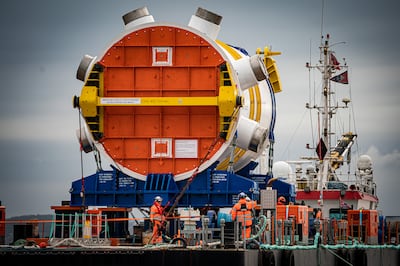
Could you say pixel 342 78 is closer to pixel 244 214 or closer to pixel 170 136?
pixel 170 136

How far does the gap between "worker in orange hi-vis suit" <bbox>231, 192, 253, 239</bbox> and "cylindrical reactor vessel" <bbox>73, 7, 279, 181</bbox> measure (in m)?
3.51

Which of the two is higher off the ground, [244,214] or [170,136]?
[170,136]

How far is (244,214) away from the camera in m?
33.6

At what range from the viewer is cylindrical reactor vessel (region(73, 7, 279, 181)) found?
37.8 metres

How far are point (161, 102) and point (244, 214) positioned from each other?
5.55 m

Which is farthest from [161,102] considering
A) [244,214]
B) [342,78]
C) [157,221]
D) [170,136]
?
[342,78]

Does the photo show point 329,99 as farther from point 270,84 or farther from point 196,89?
point 196,89

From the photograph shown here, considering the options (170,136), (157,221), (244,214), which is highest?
(170,136)

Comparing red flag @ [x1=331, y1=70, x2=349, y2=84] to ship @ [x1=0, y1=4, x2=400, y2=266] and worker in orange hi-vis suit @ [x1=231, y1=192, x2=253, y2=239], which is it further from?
worker in orange hi-vis suit @ [x1=231, y1=192, x2=253, y2=239]

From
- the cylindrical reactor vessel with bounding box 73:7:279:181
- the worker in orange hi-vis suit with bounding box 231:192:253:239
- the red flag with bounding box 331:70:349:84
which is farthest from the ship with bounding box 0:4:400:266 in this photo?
the red flag with bounding box 331:70:349:84

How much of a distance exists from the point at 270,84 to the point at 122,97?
8.06 meters

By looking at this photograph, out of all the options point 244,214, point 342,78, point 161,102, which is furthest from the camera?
point 342,78

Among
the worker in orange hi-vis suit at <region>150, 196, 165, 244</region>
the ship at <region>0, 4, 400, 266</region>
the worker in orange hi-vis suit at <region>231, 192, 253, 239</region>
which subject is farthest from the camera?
the ship at <region>0, 4, 400, 266</region>

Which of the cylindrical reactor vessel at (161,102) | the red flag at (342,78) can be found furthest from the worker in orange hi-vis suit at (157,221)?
the red flag at (342,78)
